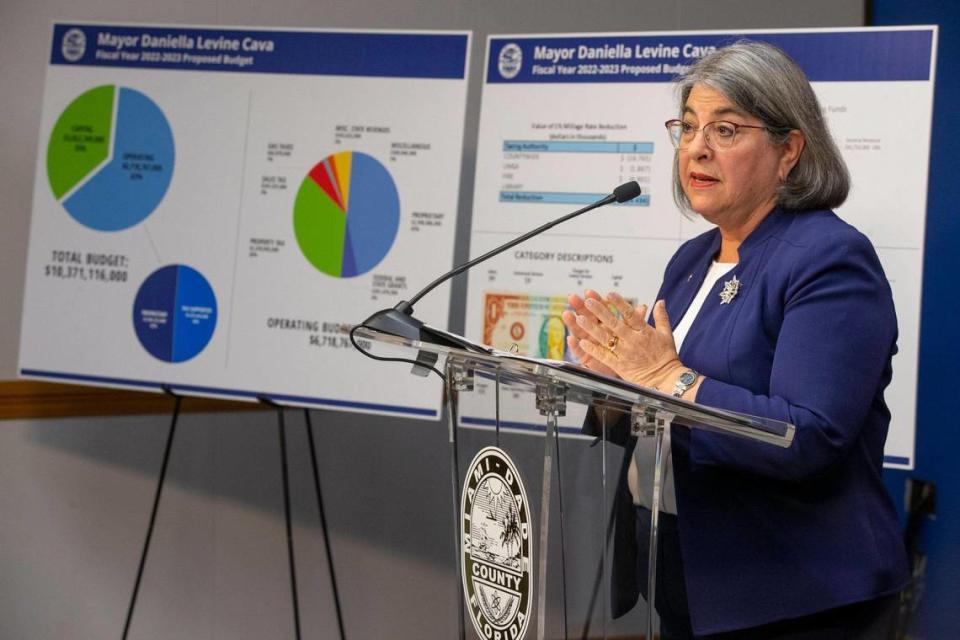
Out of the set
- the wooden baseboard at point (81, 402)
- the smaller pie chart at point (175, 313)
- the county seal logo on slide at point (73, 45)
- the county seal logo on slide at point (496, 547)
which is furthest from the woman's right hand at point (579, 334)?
the wooden baseboard at point (81, 402)

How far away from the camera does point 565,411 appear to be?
149 centimetres

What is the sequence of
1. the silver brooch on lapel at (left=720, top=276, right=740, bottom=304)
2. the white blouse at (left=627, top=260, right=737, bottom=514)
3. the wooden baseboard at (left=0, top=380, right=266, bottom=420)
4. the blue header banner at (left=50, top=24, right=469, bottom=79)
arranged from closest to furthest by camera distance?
1. the white blouse at (left=627, top=260, right=737, bottom=514)
2. the silver brooch on lapel at (left=720, top=276, right=740, bottom=304)
3. the blue header banner at (left=50, top=24, right=469, bottom=79)
4. the wooden baseboard at (left=0, top=380, right=266, bottom=420)

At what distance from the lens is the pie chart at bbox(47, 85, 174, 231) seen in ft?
11.4

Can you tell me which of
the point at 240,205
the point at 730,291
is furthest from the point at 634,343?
the point at 240,205

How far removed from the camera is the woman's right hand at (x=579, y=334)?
169 cm

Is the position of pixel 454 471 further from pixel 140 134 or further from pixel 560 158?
pixel 140 134

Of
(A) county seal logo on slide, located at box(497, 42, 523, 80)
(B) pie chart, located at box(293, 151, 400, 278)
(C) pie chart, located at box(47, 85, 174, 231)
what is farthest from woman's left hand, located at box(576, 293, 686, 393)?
(C) pie chart, located at box(47, 85, 174, 231)

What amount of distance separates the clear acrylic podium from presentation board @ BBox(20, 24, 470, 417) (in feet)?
5.41

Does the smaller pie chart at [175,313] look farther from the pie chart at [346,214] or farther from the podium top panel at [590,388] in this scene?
the podium top panel at [590,388]

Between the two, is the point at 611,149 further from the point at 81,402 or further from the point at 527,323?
the point at 81,402

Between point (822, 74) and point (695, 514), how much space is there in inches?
70.0

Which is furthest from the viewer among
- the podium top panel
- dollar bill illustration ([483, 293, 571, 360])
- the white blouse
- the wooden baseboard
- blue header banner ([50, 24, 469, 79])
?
the wooden baseboard

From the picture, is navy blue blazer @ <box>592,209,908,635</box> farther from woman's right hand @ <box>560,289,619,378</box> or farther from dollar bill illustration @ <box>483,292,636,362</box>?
dollar bill illustration @ <box>483,292,636,362</box>

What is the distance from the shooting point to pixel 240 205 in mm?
3402
